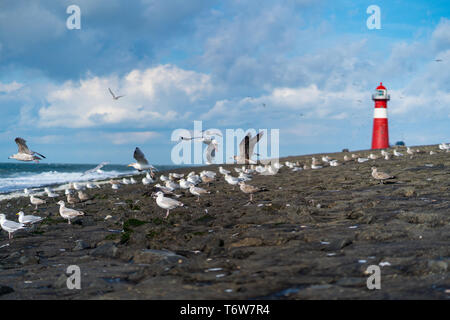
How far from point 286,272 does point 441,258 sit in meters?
1.97

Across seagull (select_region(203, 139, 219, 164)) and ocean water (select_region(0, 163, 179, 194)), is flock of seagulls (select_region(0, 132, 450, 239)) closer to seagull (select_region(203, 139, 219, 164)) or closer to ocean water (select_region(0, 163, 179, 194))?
seagull (select_region(203, 139, 219, 164))

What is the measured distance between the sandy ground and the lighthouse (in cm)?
3617

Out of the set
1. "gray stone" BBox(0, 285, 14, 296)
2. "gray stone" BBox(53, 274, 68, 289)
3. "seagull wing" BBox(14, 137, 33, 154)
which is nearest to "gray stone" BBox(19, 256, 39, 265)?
"gray stone" BBox(0, 285, 14, 296)

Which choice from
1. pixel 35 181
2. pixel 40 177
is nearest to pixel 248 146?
pixel 35 181

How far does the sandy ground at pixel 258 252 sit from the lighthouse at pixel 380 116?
36.2m

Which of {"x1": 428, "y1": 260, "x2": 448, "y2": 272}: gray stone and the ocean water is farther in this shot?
the ocean water

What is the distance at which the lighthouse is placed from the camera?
1825 inches

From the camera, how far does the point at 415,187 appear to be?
11.9m

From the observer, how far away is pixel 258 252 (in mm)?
6520

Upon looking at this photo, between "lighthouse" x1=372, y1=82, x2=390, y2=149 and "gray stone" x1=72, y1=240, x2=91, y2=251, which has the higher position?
"lighthouse" x1=372, y1=82, x2=390, y2=149

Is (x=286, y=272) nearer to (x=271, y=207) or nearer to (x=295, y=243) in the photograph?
(x=295, y=243)

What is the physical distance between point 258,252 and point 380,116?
4433cm

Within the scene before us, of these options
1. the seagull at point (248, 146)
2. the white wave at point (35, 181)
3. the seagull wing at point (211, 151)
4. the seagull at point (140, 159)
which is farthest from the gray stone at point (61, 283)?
the white wave at point (35, 181)

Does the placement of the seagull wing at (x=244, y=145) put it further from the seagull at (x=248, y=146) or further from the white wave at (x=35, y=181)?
the white wave at (x=35, y=181)
